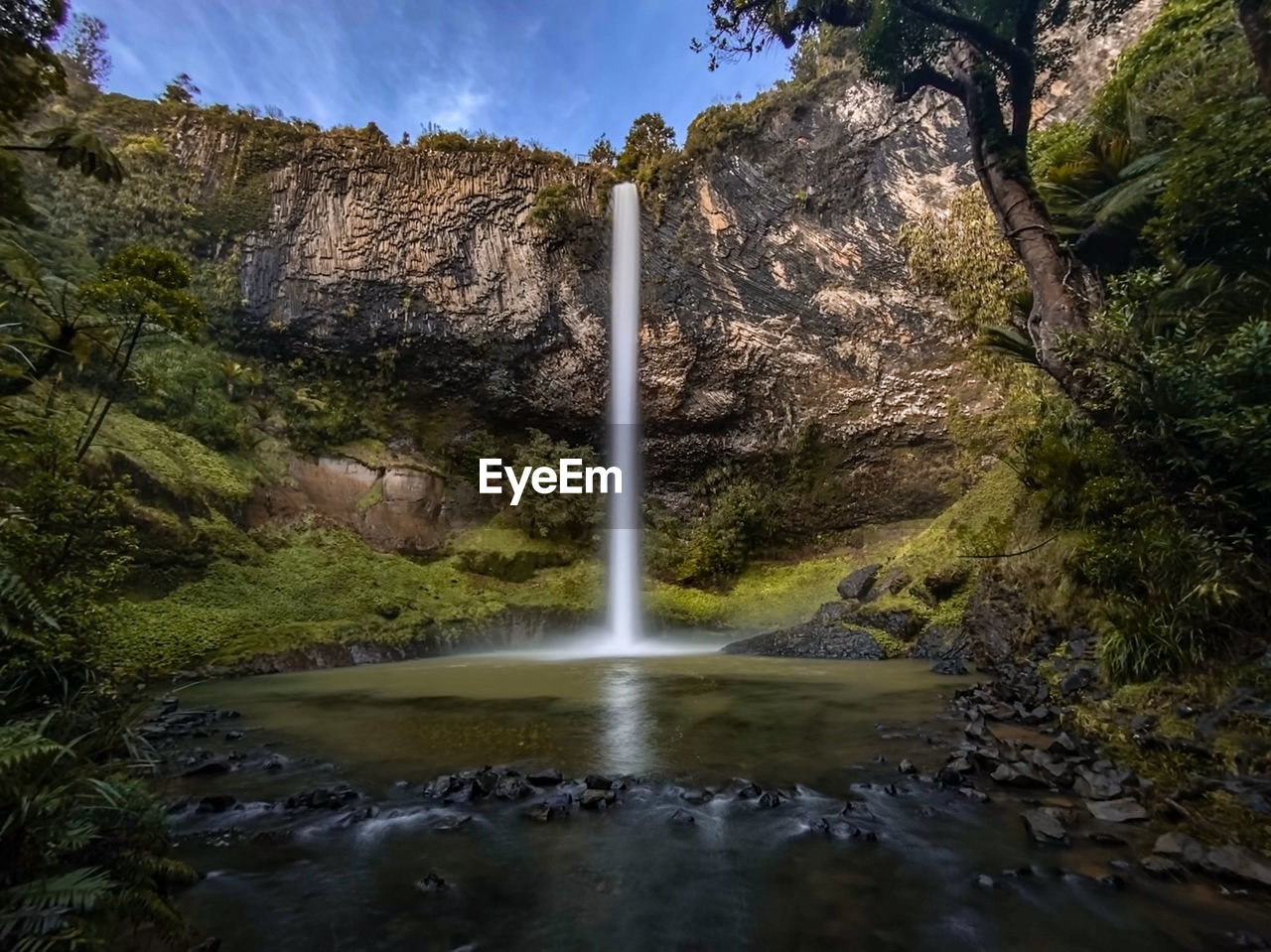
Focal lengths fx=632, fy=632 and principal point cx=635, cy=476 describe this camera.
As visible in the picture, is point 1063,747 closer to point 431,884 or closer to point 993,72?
point 431,884

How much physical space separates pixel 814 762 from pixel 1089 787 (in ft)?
5.25

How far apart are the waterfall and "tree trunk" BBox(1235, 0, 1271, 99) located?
13362 millimetres

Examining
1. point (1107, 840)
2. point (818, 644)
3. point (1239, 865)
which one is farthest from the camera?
point (818, 644)

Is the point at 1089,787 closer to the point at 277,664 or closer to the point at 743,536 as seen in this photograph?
the point at 277,664

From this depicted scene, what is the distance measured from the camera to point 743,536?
1745 cm

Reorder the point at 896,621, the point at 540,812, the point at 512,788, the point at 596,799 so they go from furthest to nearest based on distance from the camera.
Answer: the point at 896,621
the point at 512,788
the point at 596,799
the point at 540,812

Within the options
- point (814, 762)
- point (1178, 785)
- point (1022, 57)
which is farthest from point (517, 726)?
point (1022, 57)

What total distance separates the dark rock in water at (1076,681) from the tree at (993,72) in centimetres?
251

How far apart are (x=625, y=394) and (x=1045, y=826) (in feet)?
51.5

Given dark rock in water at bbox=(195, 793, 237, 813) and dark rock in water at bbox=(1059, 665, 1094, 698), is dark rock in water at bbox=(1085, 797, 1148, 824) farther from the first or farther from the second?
dark rock in water at bbox=(195, 793, 237, 813)

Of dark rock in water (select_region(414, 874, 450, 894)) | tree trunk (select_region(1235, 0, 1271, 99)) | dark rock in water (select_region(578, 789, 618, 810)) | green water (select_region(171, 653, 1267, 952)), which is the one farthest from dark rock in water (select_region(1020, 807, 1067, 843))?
tree trunk (select_region(1235, 0, 1271, 99))

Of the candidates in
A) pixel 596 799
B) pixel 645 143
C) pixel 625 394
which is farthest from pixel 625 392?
pixel 596 799

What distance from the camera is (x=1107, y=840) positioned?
3.04m

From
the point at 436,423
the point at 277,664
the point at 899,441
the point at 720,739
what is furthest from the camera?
the point at 436,423
